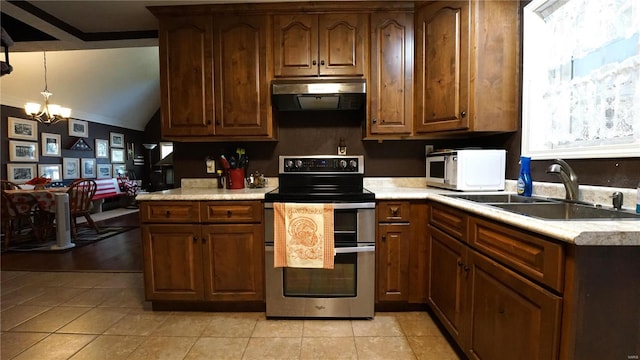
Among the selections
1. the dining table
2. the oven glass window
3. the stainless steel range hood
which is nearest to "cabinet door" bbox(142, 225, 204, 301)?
the oven glass window

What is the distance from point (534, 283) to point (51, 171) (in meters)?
7.55

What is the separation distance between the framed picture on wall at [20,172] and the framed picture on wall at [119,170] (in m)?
2.20

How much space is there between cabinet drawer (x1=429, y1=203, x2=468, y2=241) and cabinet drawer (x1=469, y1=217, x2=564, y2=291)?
12 centimetres

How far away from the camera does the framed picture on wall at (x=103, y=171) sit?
6943 millimetres

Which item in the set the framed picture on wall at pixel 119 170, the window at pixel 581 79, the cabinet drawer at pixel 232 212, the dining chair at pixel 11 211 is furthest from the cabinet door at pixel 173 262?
the framed picture on wall at pixel 119 170

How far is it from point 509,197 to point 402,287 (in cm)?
93

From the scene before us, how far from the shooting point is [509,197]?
6.25ft

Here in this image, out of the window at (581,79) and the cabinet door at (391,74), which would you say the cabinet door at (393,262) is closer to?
the cabinet door at (391,74)

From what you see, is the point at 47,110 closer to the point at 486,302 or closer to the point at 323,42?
the point at 323,42

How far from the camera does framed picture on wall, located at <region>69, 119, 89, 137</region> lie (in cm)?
623

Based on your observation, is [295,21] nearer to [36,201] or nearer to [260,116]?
[260,116]

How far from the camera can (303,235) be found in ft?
6.54

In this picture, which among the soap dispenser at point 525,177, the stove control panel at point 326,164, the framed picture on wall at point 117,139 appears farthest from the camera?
the framed picture on wall at point 117,139

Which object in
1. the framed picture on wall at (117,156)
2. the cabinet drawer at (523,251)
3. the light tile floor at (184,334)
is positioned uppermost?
the framed picture on wall at (117,156)
